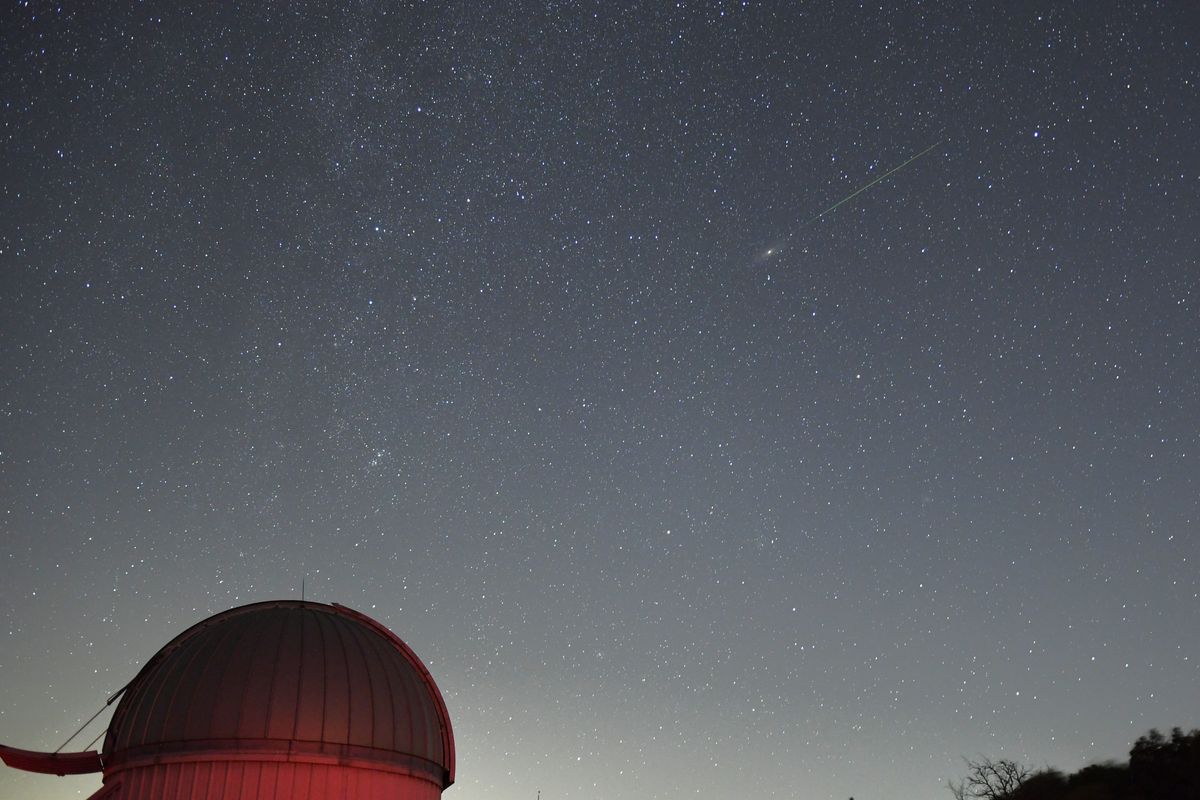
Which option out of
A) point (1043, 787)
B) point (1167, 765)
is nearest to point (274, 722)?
point (1167, 765)

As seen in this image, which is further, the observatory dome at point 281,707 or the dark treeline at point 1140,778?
the dark treeline at point 1140,778

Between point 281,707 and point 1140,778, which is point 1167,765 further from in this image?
point 281,707

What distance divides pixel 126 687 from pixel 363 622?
306cm

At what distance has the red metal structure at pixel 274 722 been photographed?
11.5m

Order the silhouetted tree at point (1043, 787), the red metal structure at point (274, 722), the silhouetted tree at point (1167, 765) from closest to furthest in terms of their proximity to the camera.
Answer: the red metal structure at point (274, 722) < the silhouetted tree at point (1167, 765) < the silhouetted tree at point (1043, 787)

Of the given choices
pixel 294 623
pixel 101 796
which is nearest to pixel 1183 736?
pixel 294 623

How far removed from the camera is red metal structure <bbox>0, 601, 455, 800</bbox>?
1146 centimetres

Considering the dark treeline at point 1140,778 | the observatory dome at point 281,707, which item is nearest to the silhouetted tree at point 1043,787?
the dark treeline at point 1140,778

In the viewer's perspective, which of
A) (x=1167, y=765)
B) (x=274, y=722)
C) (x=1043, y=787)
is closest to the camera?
(x=274, y=722)

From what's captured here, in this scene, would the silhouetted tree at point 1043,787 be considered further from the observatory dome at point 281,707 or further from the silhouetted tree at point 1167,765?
the observatory dome at point 281,707

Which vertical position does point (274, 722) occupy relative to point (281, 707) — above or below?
below

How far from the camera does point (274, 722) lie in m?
11.6

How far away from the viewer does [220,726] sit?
37.9ft

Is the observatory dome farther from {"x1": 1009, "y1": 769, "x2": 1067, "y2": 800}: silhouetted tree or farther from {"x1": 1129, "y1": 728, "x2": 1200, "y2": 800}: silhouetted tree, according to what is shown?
{"x1": 1009, "y1": 769, "x2": 1067, "y2": 800}: silhouetted tree
